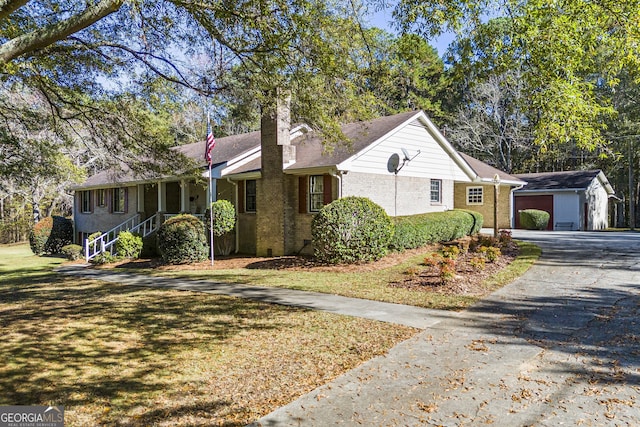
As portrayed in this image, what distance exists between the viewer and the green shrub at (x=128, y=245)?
18141 mm

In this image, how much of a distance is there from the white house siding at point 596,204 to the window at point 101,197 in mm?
30203

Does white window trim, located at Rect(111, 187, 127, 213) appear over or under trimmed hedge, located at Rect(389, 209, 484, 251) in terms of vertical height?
over

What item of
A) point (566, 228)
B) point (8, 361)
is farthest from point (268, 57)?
point (566, 228)

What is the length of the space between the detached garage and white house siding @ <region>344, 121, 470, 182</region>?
10.7 meters

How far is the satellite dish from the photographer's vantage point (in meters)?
17.3

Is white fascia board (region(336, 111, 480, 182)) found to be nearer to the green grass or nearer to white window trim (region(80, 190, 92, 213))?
the green grass

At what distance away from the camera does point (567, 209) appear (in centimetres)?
2902

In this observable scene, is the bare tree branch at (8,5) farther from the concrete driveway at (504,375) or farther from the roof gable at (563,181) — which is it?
the roof gable at (563,181)

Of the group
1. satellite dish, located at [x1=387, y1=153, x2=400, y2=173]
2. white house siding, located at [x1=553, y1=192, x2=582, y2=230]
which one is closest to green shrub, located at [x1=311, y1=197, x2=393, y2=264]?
satellite dish, located at [x1=387, y1=153, x2=400, y2=173]

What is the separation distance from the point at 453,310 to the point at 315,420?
15.4 ft

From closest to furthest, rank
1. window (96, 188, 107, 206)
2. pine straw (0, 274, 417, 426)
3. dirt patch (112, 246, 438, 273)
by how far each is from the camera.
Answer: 1. pine straw (0, 274, 417, 426)
2. dirt patch (112, 246, 438, 273)
3. window (96, 188, 107, 206)

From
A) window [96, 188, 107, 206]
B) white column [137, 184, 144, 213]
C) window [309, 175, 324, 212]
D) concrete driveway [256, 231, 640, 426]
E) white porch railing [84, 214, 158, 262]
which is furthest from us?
window [96, 188, 107, 206]

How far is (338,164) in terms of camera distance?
14766 mm

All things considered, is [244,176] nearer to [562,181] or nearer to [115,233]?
[115,233]
